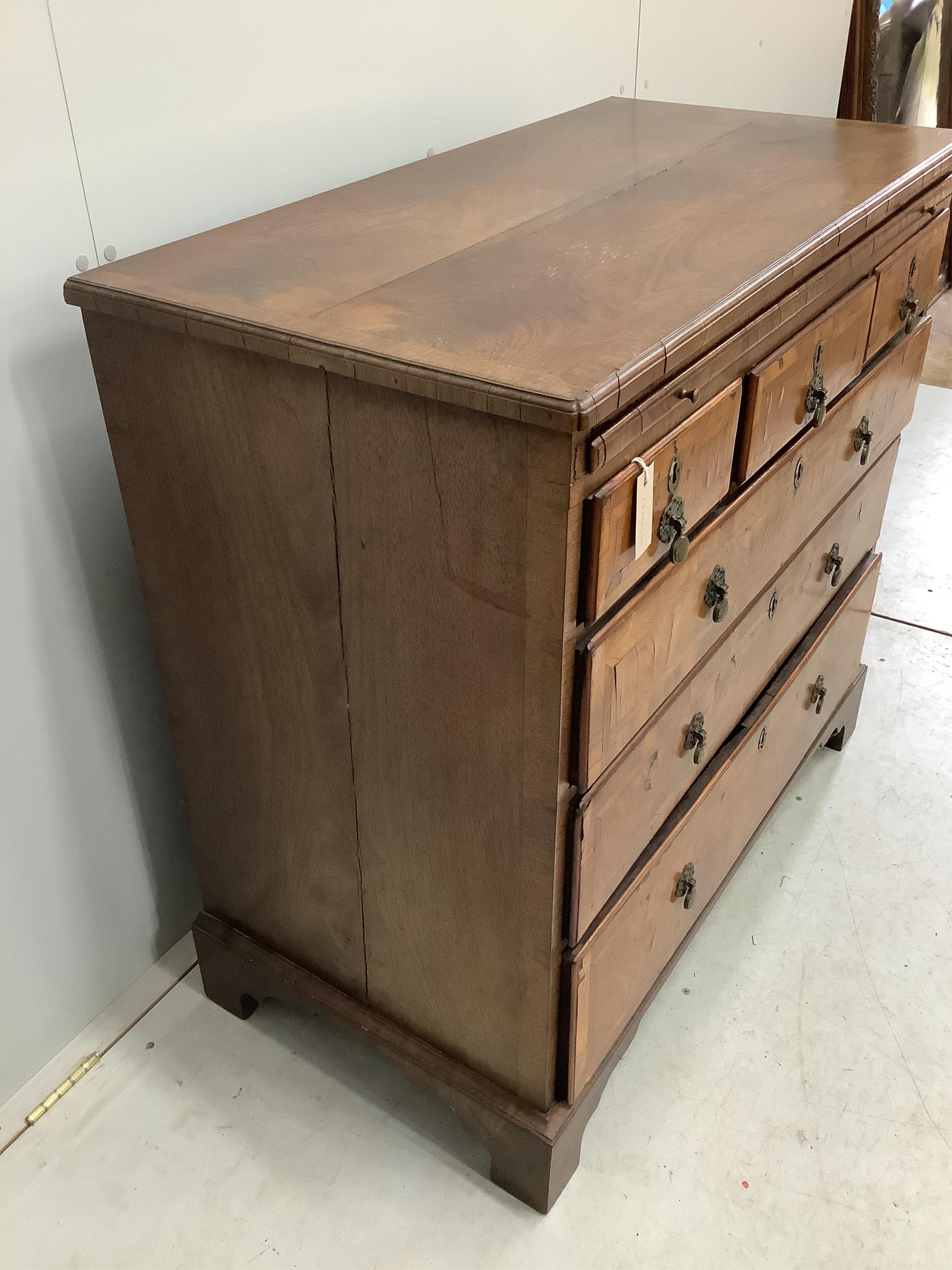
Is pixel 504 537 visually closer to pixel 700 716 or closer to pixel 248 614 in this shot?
pixel 248 614

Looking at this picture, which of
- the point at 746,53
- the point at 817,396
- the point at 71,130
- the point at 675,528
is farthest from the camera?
the point at 746,53

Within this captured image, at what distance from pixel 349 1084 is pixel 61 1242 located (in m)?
0.40

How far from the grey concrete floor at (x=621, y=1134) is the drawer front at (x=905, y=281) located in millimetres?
901

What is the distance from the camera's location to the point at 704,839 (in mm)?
1495

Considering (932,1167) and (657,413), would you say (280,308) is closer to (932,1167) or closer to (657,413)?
(657,413)

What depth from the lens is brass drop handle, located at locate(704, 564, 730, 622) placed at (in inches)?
47.7

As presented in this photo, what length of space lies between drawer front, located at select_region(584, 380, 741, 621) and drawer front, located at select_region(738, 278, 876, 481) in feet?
0.09

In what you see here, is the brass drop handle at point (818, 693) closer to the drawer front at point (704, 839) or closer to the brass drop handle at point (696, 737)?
the drawer front at point (704, 839)

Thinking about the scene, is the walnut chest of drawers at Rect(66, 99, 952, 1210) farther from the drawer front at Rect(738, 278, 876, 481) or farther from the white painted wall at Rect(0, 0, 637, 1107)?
the white painted wall at Rect(0, 0, 637, 1107)

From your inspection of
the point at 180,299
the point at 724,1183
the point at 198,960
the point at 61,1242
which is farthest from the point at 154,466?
the point at 724,1183

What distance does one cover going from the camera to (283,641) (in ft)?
3.95

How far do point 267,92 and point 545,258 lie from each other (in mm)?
494

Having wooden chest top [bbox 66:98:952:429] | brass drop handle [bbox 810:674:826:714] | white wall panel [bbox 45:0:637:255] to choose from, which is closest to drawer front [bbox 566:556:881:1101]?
brass drop handle [bbox 810:674:826:714]

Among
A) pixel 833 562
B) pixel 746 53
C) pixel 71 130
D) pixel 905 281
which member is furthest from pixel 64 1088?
pixel 746 53
